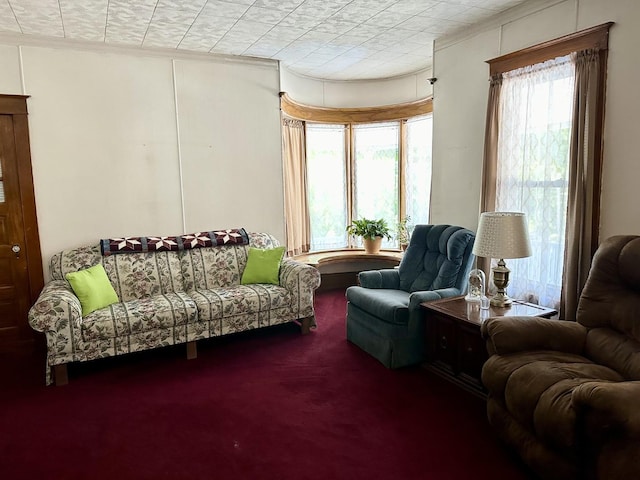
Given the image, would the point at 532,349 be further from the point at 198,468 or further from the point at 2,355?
the point at 2,355

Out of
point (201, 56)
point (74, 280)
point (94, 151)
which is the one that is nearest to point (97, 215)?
point (94, 151)

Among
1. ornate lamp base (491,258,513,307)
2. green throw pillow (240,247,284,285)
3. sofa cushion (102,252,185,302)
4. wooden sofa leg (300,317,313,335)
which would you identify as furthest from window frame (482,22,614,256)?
sofa cushion (102,252,185,302)

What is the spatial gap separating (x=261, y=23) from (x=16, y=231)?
2.73 metres

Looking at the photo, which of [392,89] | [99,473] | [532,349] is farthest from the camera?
[392,89]

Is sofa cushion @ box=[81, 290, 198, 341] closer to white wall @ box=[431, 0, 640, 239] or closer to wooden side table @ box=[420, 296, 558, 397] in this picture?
wooden side table @ box=[420, 296, 558, 397]

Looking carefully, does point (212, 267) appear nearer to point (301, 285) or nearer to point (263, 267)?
point (263, 267)

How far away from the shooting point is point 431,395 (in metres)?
2.89

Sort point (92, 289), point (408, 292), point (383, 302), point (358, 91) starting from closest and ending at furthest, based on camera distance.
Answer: point (383, 302) < point (92, 289) < point (408, 292) < point (358, 91)

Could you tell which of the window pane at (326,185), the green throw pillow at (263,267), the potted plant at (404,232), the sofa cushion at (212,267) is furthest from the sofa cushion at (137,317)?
the potted plant at (404,232)

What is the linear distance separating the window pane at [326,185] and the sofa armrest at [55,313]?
308cm

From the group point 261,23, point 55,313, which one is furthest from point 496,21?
point 55,313

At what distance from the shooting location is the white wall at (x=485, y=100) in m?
2.80

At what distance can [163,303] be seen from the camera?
3.60m

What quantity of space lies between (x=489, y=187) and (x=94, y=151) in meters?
3.51
